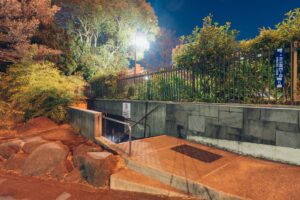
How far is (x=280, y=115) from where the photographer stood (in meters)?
3.82

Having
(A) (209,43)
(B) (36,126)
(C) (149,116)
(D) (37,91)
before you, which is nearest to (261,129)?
(A) (209,43)

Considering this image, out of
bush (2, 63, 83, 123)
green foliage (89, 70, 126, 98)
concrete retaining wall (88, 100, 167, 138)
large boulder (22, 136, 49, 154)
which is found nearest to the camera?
large boulder (22, 136, 49, 154)

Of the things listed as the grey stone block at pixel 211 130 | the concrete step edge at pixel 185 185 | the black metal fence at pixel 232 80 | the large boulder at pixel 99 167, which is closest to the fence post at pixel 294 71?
the black metal fence at pixel 232 80

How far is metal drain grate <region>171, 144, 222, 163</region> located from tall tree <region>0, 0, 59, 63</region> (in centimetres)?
984

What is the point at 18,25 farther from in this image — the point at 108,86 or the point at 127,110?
the point at 127,110

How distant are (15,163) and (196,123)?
5214 millimetres

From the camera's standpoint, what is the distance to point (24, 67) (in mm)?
9719

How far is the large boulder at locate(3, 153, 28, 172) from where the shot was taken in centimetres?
508

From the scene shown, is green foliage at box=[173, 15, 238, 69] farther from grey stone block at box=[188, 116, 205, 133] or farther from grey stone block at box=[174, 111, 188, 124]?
grey stone block at box=[188, 116, 205, 133]

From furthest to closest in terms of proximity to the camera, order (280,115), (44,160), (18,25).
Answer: (18,25)
(44,160)
(280,115)

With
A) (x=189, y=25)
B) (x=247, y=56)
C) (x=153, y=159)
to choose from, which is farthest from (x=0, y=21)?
(x=189, y=25)

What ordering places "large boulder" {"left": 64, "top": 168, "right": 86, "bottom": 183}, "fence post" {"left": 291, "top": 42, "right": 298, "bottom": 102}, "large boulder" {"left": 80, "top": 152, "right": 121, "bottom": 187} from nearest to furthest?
1. "large boulder" {"left": 80, "top": 152, "right": 121, "bottom": 187}
2. "fence post" {"left": 291, "top": 42, "right": 298, "bottom": 102}
3. "large boulder" {"left": 64, "top": 168, "right": 86, "bottom": 183}

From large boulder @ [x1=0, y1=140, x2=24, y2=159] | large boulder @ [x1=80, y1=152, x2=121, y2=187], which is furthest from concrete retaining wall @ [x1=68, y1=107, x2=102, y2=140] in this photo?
large boulder @ [x1=0, y1=140, x2=24, y2=159]

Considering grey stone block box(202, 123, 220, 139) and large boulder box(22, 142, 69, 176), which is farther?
grey stone block box(202, 123, 220, 139)
